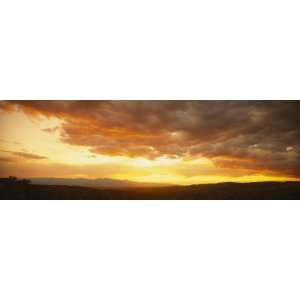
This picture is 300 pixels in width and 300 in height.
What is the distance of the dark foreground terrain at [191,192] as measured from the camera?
4035 millimetres

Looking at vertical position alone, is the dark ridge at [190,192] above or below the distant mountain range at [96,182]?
below

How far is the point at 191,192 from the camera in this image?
160 inches

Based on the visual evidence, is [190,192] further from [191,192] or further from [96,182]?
[96,182]

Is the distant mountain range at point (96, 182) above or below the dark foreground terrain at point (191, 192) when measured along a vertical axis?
above

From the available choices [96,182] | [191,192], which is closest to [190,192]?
[191,192]

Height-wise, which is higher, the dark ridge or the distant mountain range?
the distant mountain range

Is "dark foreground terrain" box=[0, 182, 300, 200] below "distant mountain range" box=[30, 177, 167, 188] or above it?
below

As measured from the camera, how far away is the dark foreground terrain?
404cm

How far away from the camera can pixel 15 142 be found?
13.5 feet
